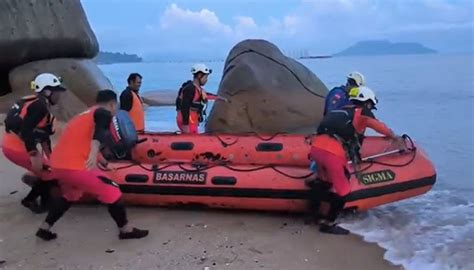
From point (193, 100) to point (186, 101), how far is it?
0.08 m

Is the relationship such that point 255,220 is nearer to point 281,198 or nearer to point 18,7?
point 281,198

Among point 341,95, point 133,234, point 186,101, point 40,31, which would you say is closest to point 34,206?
point 133,234

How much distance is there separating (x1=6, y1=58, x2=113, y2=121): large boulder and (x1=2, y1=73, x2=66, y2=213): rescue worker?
6.04 meters

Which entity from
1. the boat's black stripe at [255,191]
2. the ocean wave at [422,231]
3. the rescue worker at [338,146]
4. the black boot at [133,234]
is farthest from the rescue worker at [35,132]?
the ocean wave at [422,231]

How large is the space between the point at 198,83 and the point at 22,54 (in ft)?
19.7

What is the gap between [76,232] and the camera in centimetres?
465

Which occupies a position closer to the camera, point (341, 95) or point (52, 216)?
point (52, 216)

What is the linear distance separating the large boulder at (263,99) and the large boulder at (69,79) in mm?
2767

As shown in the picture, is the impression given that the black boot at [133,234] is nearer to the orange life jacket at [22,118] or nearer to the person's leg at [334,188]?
the orange life jacket at [22,118]

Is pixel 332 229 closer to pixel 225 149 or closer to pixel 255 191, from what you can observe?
pixel 255 191

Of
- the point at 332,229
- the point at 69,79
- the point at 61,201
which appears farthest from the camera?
the point at 69,79

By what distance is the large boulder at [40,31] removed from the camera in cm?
1155

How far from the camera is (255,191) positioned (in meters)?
4.98

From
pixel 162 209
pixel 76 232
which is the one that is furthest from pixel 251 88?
pixel 76 232
